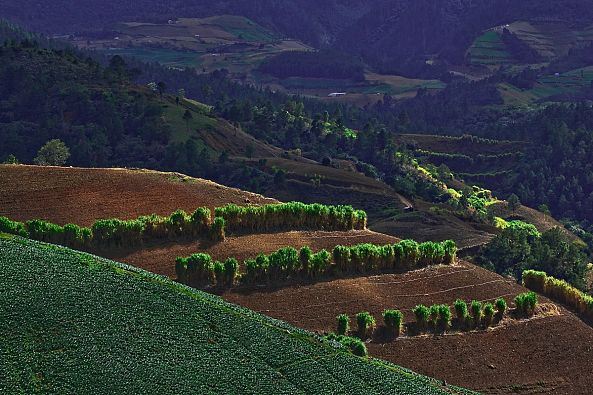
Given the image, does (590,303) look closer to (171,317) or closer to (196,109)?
(171,317)

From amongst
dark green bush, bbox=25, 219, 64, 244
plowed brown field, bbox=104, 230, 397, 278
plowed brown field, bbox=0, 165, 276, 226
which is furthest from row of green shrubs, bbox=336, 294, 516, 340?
dark green bush, bbox=25, 219, 64, 244

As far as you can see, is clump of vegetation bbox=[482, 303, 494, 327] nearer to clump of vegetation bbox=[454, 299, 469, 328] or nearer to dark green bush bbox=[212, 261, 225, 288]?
clump of vegetation bbox=[454, 299, 469, 328]

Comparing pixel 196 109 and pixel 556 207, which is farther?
pixel 556 207

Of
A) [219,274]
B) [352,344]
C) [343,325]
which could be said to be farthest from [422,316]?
[219,274]

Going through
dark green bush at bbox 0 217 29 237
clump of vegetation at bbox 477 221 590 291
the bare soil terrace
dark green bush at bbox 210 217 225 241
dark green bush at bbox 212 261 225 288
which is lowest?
clump of vegetation at bbox 477 221 590 291

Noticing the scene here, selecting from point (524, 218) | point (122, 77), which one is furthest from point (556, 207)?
point (122, 77)

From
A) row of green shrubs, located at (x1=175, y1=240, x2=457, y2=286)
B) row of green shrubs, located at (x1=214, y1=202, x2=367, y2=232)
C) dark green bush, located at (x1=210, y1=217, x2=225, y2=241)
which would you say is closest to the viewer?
row of green shrubs, located at (x1=175, y1=240, x2=457, y2=286)

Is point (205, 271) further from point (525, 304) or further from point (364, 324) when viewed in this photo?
point (525, 304)

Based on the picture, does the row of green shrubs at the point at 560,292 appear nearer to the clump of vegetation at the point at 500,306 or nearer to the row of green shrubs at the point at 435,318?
the row of green shrubs at the point at 435,318
